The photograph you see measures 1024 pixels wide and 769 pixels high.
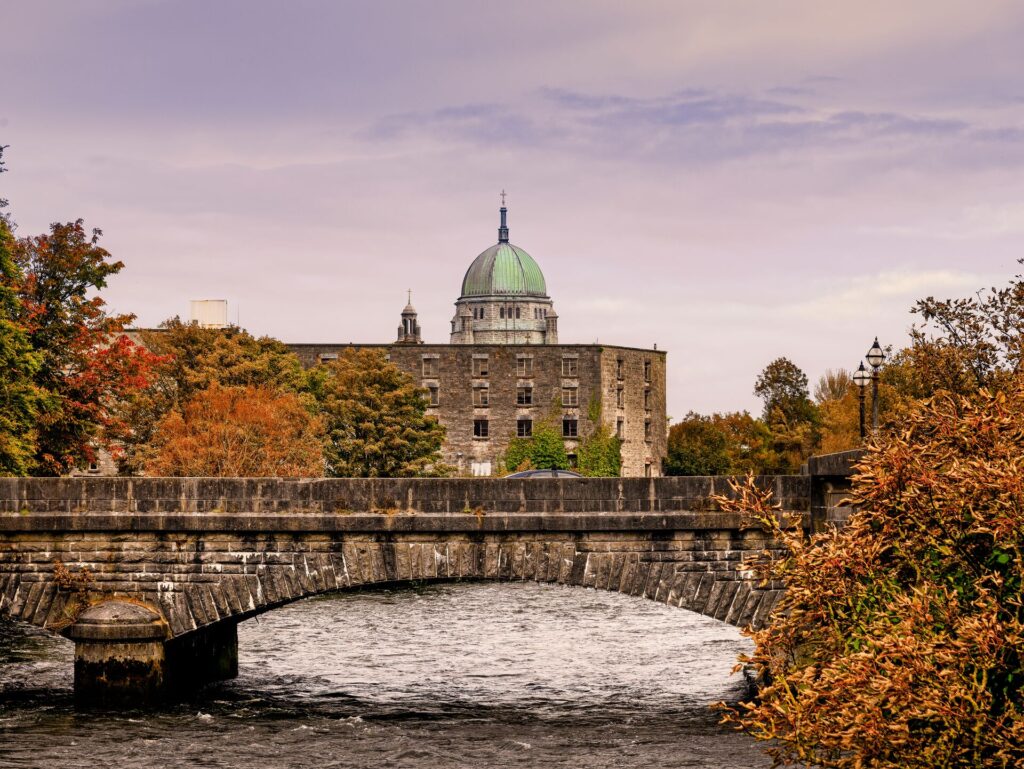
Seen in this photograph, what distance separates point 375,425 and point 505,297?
122 m

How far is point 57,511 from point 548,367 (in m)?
80.2

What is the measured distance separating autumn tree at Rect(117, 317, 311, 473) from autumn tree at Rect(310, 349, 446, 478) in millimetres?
2777

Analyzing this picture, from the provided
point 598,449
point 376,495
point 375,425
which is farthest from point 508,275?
point 376,495

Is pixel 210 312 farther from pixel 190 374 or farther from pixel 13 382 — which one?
pixel 13 382

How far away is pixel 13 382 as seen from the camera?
3841 cm

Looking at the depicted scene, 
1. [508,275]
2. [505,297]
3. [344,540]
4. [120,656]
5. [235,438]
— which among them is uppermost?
[508,275]

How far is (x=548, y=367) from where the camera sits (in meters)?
104

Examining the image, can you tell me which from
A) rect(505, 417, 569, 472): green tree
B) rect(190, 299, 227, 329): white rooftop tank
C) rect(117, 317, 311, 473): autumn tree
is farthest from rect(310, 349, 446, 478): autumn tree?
rect(505, 417, 569, 472): green tree

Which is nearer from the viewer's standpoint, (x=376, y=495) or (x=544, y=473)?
(x=376, y=495)

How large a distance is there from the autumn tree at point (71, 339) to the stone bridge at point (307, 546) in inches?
784

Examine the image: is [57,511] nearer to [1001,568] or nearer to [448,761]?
[448,761]

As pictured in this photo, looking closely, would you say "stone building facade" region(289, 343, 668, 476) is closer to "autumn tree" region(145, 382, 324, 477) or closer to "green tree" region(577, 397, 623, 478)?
"green tree" region(577, 397, 623, 478)

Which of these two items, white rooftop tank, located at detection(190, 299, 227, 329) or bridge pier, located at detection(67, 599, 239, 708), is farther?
white rooftop tank, located at detection(190, 299, 227, 329)

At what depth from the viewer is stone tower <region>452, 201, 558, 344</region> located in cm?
18775
